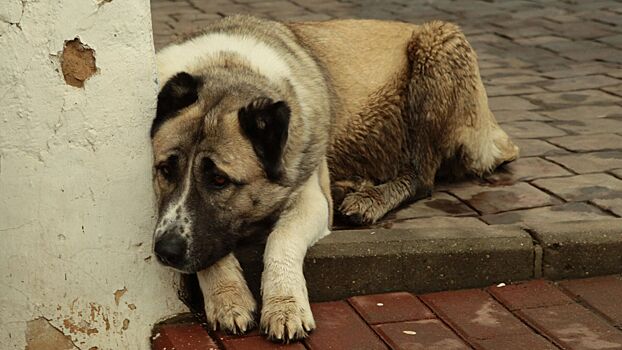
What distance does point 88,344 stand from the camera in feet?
15.0

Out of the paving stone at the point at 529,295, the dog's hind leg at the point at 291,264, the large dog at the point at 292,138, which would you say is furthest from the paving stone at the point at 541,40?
the dog's hind leg at the point at 291,264

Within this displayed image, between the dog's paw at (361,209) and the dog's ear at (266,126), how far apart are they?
115cm

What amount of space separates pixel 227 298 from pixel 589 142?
10.6ft

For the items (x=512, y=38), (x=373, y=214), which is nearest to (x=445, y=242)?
(x=373, y=214)

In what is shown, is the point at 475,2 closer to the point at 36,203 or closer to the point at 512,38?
the point at 512,38

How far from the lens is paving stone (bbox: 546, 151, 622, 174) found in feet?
21.4

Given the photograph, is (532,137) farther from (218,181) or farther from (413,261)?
(218,181)

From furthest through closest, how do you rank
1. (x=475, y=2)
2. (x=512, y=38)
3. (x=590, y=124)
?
1. (x=475, y=2)
2. (x=512, y=38)
3. (x=590, y=124)

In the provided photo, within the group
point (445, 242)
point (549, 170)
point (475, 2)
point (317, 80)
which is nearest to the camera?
point (445, 242)

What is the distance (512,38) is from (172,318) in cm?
619

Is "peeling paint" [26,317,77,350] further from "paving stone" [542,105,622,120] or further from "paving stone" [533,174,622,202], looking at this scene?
"paving stone" [542,105,622,120]

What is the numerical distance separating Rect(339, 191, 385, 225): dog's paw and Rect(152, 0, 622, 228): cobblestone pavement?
0.07 m

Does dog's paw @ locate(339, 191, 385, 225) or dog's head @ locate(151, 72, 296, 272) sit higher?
dog's head @ locate(151, 72, 296, 272)

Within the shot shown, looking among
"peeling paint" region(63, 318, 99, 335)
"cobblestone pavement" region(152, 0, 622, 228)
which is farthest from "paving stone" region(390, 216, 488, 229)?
"peeling paint" region(63, 318, 99, 335)
